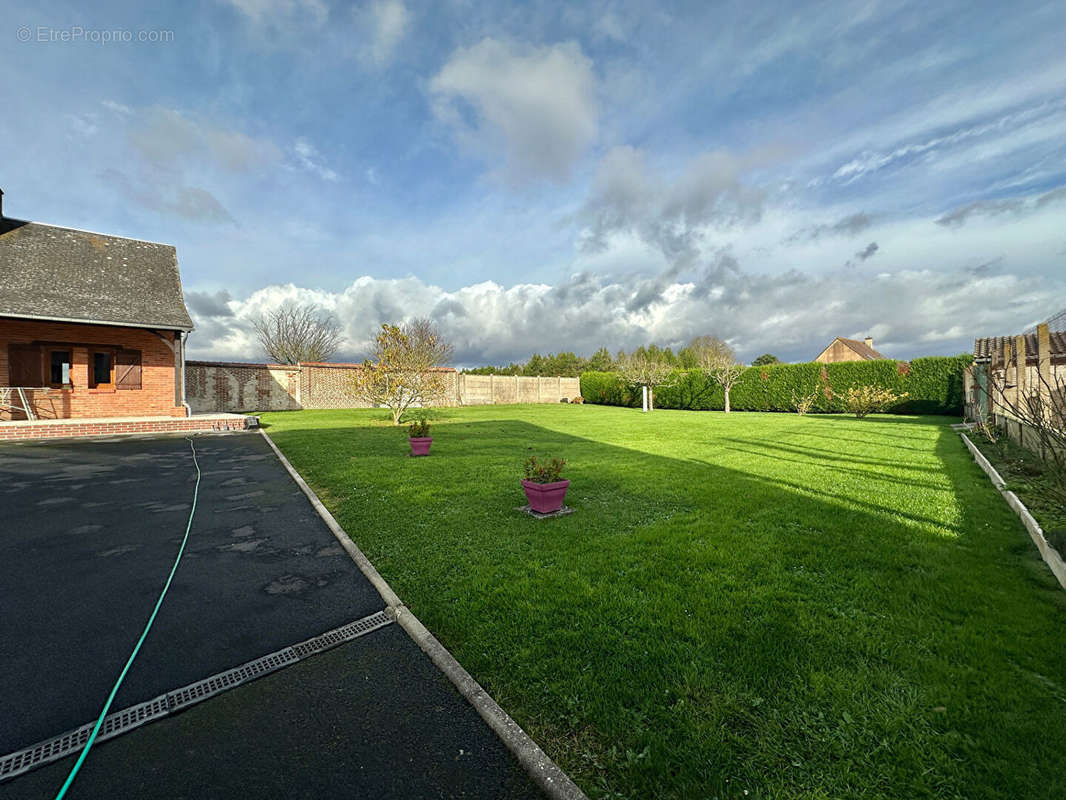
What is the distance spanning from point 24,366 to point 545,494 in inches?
674

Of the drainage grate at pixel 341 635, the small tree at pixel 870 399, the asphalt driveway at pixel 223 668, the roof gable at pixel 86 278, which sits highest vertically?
the roof gable at pixel 86 278

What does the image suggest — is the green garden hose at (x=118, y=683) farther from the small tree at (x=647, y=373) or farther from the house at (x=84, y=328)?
the small tree at (x=647, y=373)

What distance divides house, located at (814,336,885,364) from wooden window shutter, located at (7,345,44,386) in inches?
1885

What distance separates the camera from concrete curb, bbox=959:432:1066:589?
321cm

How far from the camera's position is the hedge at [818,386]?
1717 centimetres

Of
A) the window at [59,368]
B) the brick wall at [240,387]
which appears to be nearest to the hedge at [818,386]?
the brick wall at [240,387]

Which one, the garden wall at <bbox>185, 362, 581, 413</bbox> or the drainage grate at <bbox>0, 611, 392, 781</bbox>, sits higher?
the garden wall at <bbox>185, 362, 581, 413</bbox>

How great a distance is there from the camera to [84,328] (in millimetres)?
13242

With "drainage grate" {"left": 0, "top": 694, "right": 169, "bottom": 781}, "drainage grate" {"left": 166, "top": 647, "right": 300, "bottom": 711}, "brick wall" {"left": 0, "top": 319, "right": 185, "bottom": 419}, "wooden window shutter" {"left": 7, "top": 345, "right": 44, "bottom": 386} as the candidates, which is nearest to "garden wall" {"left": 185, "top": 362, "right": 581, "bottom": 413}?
"brick wall" {"left": 0, "top": 319, "right": 185, "bottom": 419}

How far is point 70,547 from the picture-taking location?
4.03 metres

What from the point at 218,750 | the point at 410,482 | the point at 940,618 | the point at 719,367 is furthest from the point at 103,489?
the point at 719,367

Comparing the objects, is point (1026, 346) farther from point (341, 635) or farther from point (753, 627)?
point (341, 635)

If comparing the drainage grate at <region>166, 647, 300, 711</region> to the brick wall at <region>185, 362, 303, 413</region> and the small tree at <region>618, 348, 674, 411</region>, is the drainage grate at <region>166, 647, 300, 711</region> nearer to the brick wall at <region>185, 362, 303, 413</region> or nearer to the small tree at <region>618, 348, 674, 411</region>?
the brick wall at <region>185, 362, 303, 413</region>

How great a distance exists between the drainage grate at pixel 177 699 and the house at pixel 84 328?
47.7 feet
